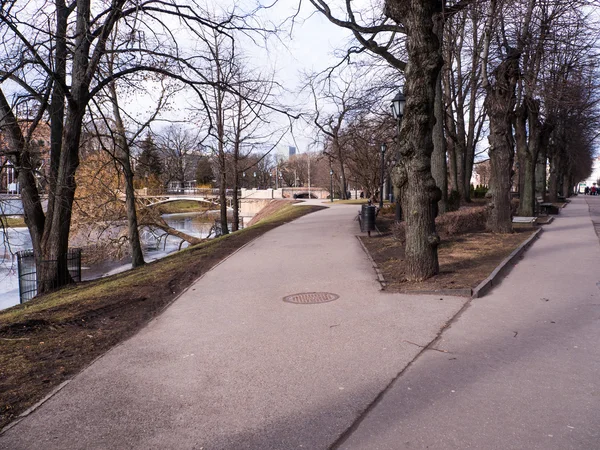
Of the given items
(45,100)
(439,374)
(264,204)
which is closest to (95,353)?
(439,374)

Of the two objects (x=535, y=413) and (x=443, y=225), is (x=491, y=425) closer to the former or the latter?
(x=535, y=413)

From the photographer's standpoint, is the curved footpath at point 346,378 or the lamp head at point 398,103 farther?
the lamp head at point 398,103

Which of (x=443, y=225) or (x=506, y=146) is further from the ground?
(x=506, y=146)

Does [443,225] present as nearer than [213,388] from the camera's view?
No

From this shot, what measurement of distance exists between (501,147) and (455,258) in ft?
21.6

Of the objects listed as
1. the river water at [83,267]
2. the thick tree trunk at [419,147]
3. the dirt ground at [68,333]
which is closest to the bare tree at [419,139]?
the thick tree trunk at [419,147]

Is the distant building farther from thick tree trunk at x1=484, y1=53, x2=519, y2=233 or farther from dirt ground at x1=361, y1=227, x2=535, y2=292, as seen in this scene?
thick tree trunk at x1=484, y1=53, x2=519, y2=233

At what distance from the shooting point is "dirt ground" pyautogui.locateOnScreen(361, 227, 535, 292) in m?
8.47

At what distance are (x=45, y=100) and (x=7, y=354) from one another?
6810mm

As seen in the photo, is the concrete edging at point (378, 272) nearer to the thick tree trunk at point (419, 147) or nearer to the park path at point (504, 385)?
the thick tree trunk at point (419, 147)

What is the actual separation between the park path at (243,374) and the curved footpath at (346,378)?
2cm

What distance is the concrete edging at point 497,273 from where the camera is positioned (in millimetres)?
7719

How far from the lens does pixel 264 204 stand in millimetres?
57031

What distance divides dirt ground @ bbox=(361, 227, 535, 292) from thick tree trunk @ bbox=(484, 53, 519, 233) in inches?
26.8
